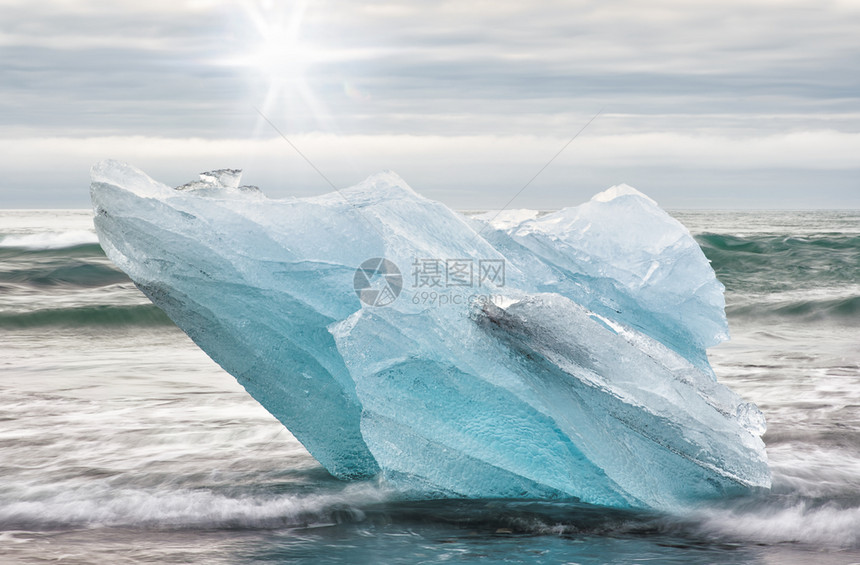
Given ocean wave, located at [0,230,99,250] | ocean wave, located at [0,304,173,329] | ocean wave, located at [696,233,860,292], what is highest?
ocean wave, located at [0,230,99,250]

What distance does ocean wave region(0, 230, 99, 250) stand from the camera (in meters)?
24.5

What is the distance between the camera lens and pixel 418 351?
11.9ft

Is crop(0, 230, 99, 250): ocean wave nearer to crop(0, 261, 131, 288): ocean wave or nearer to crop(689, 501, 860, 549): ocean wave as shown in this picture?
crop(0, 261, 131, 288): ocean wave

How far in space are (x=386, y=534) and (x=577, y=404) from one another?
1.04m

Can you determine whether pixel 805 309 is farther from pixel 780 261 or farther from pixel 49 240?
pixel 49 240

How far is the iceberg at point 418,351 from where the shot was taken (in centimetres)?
354

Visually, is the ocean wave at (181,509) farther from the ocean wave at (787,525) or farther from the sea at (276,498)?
the ocean wave at (787,525)

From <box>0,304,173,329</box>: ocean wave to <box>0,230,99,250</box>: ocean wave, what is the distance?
40.8 ft

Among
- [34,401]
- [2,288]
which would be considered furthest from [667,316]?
[2,288]

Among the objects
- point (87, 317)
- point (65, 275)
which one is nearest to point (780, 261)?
point (87, 317)

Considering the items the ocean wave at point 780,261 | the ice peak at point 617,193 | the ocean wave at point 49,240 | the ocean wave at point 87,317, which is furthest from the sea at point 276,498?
the ocean wave at point 49,240

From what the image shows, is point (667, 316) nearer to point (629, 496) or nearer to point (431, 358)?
point (629, 496)

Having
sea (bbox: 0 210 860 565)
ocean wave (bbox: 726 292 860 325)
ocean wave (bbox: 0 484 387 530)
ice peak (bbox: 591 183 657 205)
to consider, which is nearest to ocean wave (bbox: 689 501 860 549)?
sea (bbox: 0 210 860 565)

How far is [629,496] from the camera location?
380 centimetres
